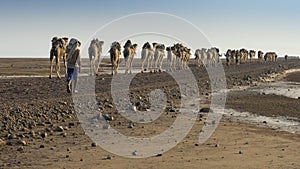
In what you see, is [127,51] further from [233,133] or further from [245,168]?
[245,168]

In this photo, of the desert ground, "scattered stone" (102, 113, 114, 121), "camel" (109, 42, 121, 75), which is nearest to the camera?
the desert ground

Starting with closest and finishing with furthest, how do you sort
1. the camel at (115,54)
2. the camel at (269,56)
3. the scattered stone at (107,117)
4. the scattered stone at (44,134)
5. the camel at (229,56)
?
the scattered stone at (44,134) < the scattered stone at (107,117) < the camel at (115,54) < the camel at (229,56) < the camel at (269,56)

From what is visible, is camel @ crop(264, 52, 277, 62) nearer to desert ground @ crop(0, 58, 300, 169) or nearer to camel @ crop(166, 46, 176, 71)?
camel @ crop(166, 46, 176, 71)

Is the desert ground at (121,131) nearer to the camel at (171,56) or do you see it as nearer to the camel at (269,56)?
the camel at (171,56)

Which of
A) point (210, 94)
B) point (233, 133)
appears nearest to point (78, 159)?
point (233, 133)

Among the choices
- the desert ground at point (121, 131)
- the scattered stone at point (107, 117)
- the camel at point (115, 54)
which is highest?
the camel at point (115, 54)

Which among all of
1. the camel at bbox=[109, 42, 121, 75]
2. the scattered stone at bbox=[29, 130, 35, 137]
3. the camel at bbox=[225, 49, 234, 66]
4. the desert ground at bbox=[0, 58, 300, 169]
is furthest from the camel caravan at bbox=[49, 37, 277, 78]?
the scattered stone at bbox=[29, 130, 35, 137]

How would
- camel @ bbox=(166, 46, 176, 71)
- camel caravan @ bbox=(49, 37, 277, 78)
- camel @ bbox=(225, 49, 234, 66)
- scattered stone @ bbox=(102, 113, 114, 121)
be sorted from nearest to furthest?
scattered stone @ bbox=(102, 113, 114, 121)
camel caravan @ bbox=(49, 37, 277, 78)
camel @ bbox=(166, 46, 176, 71)
camel @ bbox=(225, 49, 234, 66)

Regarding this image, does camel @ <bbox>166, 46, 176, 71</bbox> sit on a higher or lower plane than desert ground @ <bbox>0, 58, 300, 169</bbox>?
higher

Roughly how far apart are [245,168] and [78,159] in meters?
3.18

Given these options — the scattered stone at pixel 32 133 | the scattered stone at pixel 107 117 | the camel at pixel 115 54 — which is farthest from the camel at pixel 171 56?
the scattered stone at pixel 32 133

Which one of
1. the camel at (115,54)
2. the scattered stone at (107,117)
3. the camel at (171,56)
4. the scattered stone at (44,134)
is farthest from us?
the camel at (171,56)

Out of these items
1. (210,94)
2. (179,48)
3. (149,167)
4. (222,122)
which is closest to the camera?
(149,167)

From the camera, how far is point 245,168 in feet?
27.8
